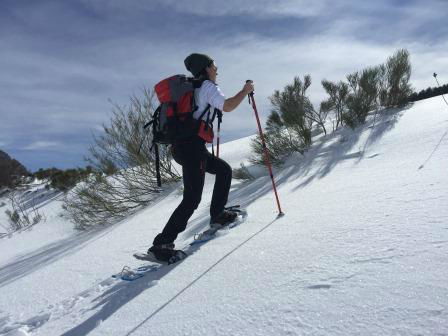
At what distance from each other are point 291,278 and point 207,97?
1.30m

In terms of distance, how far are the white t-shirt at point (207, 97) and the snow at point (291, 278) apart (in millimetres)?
898

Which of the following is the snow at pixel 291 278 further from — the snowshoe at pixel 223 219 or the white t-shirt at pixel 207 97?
the white t-shirt at pixel 207 97

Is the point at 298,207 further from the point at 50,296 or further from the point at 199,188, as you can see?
the point at 50,296

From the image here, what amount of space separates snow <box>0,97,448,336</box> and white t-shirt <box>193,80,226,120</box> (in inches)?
35.4

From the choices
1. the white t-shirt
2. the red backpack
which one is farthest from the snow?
the white t-shirt

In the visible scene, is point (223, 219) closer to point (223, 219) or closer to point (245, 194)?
point (223, 219)

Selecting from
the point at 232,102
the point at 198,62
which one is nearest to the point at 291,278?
the point at 232,102

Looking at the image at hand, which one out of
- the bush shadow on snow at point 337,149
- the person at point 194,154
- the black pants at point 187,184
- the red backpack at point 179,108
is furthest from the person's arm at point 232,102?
the bush shadow on snow at point 337,149

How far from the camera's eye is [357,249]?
1509mm

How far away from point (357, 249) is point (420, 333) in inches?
25.6

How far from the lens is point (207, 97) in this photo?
7.27 ft

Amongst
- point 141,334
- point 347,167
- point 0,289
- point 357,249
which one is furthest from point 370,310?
point 347,167

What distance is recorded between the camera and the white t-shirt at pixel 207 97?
219cm

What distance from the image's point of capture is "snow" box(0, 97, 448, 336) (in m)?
1.06
